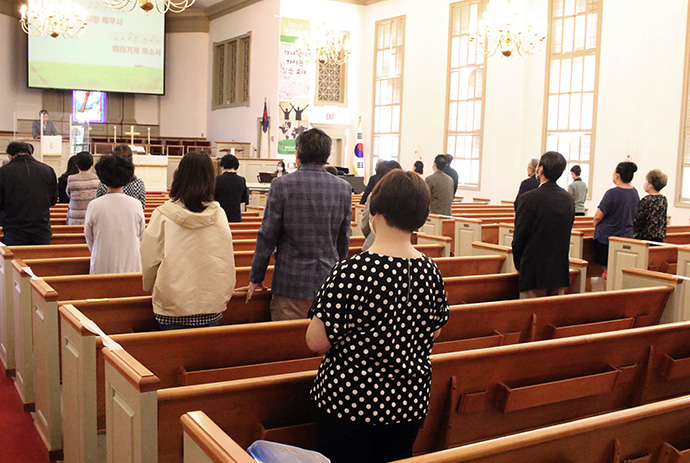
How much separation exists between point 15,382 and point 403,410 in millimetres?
2826

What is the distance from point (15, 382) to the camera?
3826mm

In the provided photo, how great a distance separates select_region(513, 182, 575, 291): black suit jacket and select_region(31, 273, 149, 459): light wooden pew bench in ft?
7.88

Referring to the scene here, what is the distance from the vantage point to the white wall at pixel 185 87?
66.7 feet

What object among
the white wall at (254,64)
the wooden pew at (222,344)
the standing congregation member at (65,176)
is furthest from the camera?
the white wall at (254,64)

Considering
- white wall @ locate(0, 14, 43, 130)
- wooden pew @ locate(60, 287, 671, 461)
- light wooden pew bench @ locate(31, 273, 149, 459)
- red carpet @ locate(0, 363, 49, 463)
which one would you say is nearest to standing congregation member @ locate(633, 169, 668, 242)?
wooden pew @ locate(60, 287, 671, 461)

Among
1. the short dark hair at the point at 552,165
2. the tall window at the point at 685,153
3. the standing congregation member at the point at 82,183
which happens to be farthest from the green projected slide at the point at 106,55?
the short dark hair at the point at 552,165

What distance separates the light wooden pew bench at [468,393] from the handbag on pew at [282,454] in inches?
17.7

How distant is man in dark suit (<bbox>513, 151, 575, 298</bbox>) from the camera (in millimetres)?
3883

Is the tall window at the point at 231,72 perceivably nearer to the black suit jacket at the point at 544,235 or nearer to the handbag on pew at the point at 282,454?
the black suit jacket at the point at 544,235

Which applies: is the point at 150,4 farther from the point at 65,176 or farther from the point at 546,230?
the point at 546,230

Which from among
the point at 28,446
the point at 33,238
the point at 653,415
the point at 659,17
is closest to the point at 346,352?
the point at 653,415

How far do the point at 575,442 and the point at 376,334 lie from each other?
654mm

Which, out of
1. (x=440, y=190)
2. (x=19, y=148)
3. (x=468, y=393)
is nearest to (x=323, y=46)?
(x=440, y=190)

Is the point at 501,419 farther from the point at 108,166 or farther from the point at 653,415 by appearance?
the point at 108,166
